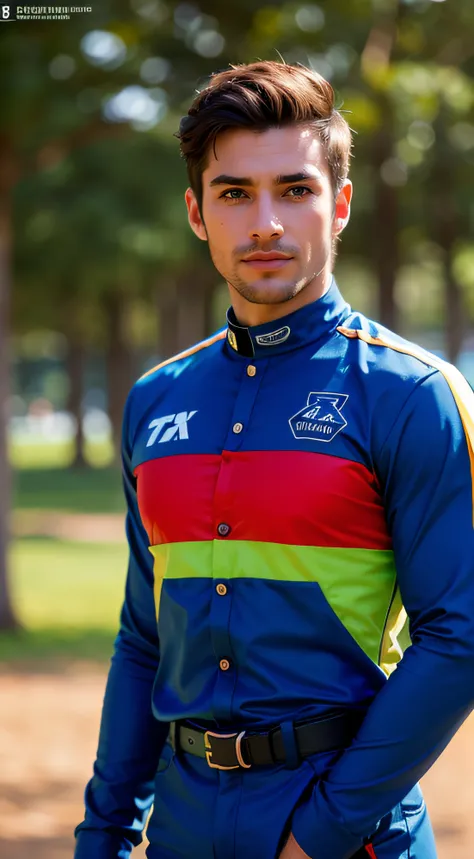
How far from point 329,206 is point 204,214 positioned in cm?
25

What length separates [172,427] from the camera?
8.48 feet

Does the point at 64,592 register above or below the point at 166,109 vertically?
below

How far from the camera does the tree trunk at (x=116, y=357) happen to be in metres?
30.6

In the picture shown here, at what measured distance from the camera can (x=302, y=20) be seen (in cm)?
977

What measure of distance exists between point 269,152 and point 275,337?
36cm

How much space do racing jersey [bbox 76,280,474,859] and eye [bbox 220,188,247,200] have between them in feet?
0.83

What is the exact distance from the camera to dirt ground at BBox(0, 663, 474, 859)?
6.00 m

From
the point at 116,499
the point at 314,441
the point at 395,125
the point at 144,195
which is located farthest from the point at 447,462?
the point at 116,499

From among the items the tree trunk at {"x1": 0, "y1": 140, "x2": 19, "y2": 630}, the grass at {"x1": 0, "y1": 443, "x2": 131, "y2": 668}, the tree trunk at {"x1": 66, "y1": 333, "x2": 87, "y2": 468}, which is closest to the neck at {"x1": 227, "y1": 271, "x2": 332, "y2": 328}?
the grass at {"x1": 0, "y1": 443, "x2": 131, "y2": 668}

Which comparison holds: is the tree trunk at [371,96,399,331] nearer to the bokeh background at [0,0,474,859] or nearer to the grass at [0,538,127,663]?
the bokeh background at [0,0,474,859]

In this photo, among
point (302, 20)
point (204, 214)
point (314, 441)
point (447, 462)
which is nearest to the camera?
point (447, 462)

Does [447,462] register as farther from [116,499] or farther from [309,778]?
[116,499]

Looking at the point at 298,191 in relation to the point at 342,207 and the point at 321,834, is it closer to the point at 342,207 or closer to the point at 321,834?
the point at 342,207

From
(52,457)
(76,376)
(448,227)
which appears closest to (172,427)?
(448,227)
